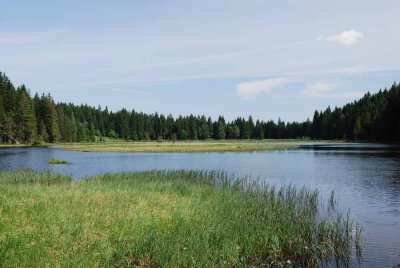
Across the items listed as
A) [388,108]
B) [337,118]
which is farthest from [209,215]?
[337,118]

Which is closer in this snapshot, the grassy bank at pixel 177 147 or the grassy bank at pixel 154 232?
the grassy bank at pixel 154 232

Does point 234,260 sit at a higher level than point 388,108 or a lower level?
lower

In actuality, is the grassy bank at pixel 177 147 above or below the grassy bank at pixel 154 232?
above

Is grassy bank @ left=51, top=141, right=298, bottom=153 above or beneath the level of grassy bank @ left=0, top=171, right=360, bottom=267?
above

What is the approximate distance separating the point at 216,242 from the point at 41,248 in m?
5.94

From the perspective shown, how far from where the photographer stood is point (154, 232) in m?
16.3

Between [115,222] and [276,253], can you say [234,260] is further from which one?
[115,222]

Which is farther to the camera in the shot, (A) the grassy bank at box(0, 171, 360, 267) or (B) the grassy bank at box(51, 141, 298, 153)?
(B) the grassy bank at box(51, 141, 298, 153)

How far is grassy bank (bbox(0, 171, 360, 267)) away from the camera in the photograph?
546 inches

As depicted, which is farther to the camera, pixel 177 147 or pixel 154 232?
pixel 177 147

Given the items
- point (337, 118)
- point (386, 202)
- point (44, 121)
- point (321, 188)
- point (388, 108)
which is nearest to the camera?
point (386, 202)

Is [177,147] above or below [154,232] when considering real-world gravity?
above

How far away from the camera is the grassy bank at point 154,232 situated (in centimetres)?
1388

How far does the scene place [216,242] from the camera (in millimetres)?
16062
